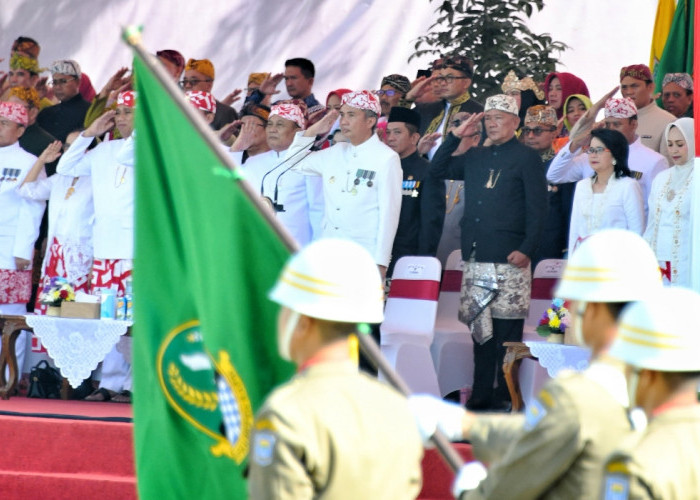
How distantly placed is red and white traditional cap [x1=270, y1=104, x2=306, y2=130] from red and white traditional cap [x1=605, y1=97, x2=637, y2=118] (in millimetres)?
1920

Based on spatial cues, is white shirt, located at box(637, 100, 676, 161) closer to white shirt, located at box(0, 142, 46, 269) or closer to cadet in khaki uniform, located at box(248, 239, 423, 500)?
white shirt, located at box(0, 142, 46, 269)

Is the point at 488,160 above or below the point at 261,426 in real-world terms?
above

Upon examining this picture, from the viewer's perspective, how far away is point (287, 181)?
25.5 ft

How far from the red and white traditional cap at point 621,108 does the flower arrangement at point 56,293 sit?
3.34 m

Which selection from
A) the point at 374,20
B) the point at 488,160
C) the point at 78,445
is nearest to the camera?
the point at 78,445

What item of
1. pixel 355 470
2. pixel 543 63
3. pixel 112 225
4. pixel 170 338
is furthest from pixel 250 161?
pixel 355 470

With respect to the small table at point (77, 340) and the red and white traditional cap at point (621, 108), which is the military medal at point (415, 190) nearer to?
the red and white traditional cap at point (621, 108)

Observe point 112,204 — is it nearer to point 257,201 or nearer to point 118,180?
point 118,180

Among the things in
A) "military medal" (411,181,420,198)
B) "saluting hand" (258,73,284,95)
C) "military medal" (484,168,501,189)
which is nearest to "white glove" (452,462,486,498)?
"military medal" (484,168,501,189)

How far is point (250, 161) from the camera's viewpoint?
7.99 meters

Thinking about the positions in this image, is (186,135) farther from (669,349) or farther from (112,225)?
(112,225)

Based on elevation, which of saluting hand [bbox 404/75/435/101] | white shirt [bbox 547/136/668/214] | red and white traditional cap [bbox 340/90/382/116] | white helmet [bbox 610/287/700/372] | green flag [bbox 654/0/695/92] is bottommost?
white helmet [bbox 610/287/700/372]

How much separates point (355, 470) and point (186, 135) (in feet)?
3.72

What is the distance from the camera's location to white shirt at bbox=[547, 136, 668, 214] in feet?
23.0
